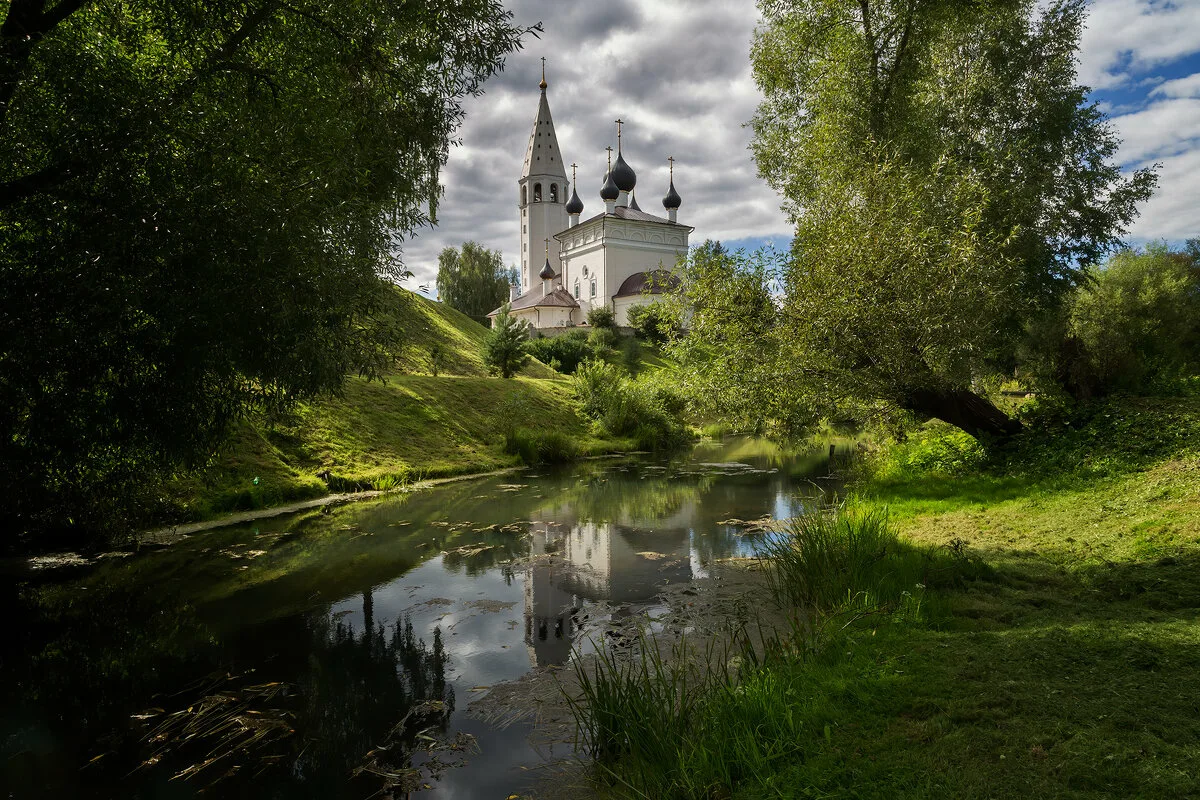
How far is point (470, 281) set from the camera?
64.6 meters

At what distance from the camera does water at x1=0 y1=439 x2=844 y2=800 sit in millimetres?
5051

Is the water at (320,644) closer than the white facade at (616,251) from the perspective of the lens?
Yes

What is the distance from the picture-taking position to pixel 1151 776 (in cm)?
320

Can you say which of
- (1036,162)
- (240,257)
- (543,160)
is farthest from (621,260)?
(240,257)

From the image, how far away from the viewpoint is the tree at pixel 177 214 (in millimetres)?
6293

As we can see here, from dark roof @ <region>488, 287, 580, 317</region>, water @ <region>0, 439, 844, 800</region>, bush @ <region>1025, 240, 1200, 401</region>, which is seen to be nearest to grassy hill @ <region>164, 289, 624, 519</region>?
water @ <region>0, 439, 844, 800</region>

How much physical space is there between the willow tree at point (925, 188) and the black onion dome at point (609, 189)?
5168 cm

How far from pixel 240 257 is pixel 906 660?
688cm

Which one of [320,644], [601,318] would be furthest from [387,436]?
[601,318]

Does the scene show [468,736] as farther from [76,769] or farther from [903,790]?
[903,790]

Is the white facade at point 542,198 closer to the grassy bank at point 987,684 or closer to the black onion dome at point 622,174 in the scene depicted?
the black onion dome at point 622,174

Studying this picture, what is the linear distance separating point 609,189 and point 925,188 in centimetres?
5795

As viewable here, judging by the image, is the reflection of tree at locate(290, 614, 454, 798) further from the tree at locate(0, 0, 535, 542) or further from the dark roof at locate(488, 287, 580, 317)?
the dark roof at locate(488, 287, 580, 317)

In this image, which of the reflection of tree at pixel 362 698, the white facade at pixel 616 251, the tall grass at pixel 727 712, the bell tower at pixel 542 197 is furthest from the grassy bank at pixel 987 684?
the bell tower at pixel 542 197
